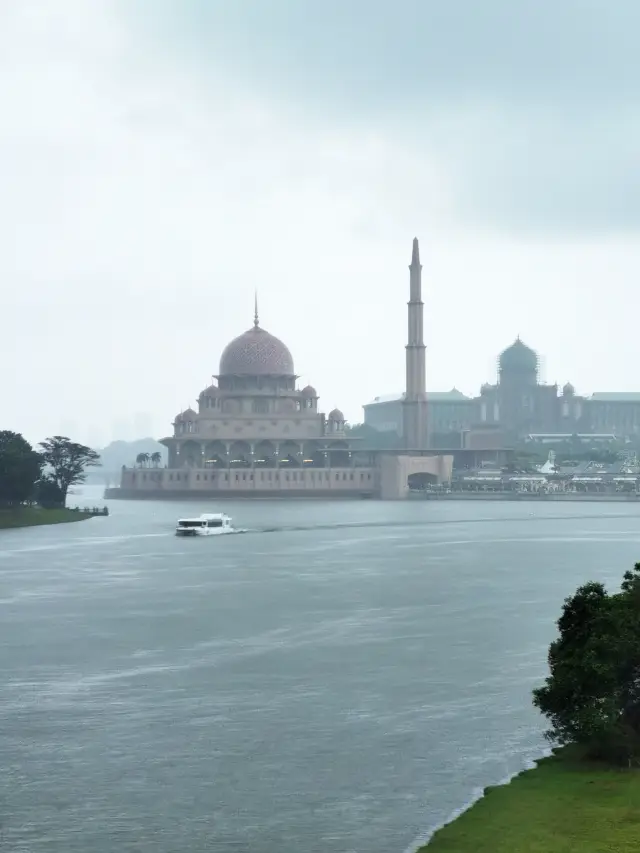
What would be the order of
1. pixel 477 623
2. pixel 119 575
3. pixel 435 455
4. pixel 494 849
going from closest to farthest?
pixel 494 849 → pixel 477 623 → pixel 119 575 → pixel 435 455

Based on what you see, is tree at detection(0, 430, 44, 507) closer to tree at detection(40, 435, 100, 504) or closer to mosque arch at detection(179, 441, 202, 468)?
tree at detection(40, 435, 100, 504)

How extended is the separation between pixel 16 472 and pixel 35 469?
380cm

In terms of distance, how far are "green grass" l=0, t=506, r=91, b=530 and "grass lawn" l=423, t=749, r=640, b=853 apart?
8758 centimetres

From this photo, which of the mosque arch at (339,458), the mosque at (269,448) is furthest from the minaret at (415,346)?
the mosque arch at (339,458)

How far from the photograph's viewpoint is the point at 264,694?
36.9 m

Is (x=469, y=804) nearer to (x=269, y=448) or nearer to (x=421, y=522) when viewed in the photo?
(x=421, y=522)

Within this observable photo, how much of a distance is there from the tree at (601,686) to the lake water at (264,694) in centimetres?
181

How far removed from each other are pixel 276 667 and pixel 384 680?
3.96m

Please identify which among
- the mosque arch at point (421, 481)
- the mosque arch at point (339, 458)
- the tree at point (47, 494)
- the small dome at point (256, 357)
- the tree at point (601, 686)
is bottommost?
the tree at point (601, 686)

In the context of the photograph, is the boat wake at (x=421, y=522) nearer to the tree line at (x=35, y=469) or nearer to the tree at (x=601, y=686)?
the tree line at (x=35, y=469)

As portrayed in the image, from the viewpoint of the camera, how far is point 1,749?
30.4 metres

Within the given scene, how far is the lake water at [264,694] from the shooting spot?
2577cm

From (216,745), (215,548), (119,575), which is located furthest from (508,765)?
(215,548)

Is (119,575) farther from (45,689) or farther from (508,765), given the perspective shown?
(508,765)
